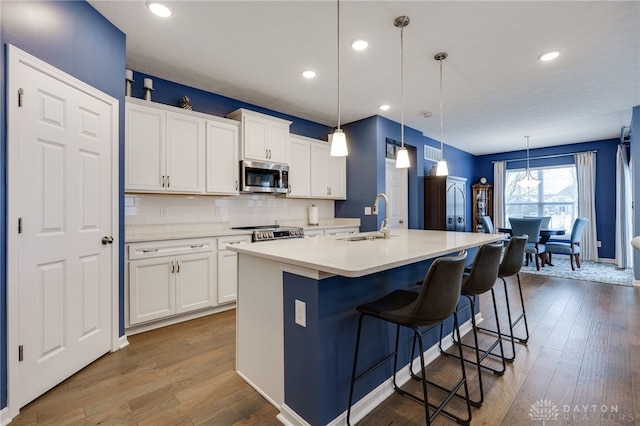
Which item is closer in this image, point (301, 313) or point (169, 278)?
point (301, 313)

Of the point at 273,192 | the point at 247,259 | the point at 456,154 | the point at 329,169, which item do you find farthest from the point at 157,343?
the point at 456,154

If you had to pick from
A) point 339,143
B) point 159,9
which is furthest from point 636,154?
point 159,9

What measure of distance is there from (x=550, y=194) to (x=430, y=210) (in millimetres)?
3639

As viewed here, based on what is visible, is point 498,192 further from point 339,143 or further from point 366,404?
point 366,404

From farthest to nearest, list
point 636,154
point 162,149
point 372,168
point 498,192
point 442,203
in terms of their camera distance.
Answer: point 498,192, point 442,203, point 372,168, point 636,154, point 162,149

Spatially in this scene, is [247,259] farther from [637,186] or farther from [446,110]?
[637,186]

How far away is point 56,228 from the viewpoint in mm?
1971

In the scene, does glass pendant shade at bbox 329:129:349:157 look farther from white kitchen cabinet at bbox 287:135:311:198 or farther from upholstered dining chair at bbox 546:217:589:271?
upholstered dining chair at bbox 546:217:589:271

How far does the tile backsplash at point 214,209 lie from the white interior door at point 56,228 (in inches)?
35.2

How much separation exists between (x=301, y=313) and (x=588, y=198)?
24.9 ft

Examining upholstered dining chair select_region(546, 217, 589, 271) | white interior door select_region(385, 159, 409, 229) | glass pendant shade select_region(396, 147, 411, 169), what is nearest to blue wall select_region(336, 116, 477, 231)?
white interior door select_region(385, 159, 409, 229)

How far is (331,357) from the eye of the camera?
5.20 ft

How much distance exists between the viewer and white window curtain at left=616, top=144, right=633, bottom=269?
5363mm

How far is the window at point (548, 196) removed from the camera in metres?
6.82
